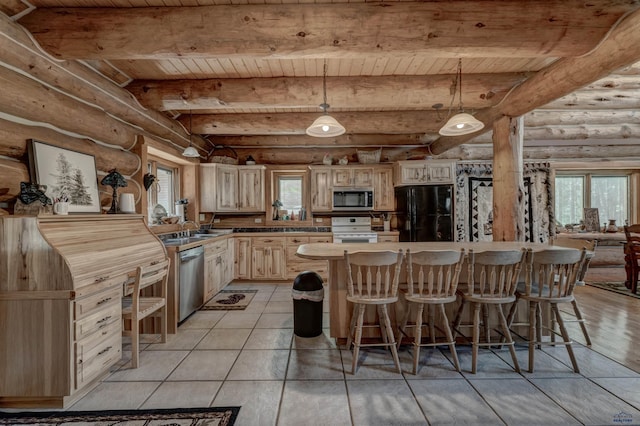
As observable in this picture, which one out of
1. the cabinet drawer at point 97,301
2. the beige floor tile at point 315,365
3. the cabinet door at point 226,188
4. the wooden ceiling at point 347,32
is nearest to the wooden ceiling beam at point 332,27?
the wooden ceiling at point 347,32

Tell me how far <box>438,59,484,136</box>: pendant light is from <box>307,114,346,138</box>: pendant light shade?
1099mm

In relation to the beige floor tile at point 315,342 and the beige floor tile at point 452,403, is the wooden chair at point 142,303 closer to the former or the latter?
the beige floor tile at point 315,342

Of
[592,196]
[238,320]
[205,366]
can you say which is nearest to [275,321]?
[238,320]

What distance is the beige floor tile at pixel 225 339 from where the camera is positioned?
290cm

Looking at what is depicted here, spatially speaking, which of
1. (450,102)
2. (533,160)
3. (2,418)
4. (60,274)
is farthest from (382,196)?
(2,418)

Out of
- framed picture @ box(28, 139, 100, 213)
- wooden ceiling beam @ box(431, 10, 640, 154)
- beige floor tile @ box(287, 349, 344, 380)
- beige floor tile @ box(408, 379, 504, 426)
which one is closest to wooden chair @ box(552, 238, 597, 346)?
beige floor tile @ box(408, 379, 504, 426)

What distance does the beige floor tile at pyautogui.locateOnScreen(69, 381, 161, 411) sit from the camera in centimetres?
201

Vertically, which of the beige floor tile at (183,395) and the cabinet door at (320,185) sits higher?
the cabinet door at (320,185)

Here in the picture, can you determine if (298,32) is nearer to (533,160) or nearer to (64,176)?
(64,176)

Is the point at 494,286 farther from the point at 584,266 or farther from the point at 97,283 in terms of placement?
the point at 97,283

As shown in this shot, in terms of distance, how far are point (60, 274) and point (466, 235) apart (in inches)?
259

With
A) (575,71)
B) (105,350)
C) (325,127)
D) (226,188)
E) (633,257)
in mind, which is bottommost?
(105,350)

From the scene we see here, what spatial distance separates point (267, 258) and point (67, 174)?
3402 millimetres

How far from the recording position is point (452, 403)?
2014 millimetres
